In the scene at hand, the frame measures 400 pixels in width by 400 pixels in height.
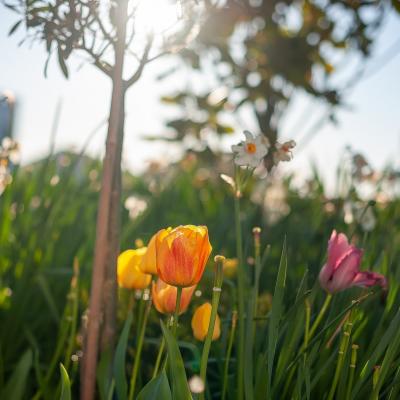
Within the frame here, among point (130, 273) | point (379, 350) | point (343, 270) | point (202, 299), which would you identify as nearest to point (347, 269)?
point (343, 270)

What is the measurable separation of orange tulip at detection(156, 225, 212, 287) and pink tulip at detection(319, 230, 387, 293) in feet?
0.86

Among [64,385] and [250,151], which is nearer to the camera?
[64,385]

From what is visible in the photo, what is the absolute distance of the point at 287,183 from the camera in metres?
3.14

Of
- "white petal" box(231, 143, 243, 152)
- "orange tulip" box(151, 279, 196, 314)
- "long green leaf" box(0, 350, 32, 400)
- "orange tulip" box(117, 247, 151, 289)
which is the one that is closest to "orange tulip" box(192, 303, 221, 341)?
"orange tulip" box(151, 279, 196, 314)

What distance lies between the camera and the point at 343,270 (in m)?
1.03

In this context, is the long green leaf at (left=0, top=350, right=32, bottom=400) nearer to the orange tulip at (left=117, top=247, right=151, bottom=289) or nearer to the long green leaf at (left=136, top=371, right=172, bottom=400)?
the orange tulip at (left=117, top=247, right=151, bottom=289)

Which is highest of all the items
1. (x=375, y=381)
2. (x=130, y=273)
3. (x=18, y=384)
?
(x=130, y=273)

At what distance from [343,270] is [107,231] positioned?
1.29 ft

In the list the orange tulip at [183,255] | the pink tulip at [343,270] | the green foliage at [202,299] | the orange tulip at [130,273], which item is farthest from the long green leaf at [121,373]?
the pink tulip at [343,270]

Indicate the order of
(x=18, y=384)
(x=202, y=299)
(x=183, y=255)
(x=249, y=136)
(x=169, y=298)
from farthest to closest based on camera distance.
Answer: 1. (x=202, y=299)
2. (x=18, y=384)
3. (x=249, y=136)
4. (x=169, y=298)
5. (x=183, y=255)

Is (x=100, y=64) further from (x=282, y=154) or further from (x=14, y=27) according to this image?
(x=282, y=154)

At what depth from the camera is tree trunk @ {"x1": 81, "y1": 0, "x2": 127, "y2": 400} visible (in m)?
1.08

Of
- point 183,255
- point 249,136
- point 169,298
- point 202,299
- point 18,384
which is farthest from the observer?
point 202,299

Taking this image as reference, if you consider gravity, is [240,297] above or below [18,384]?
above
